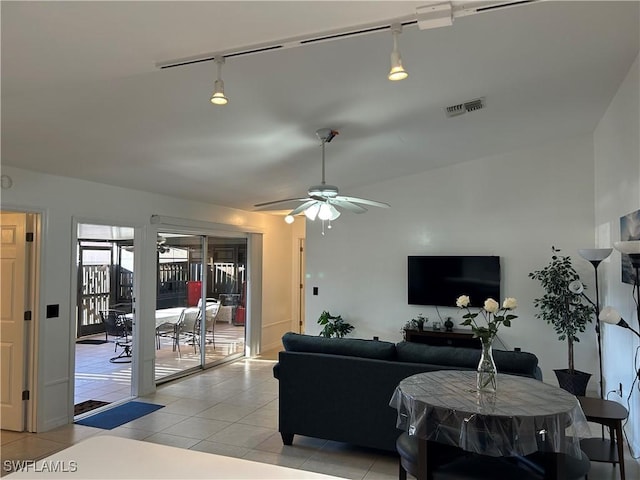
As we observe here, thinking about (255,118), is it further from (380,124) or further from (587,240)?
(587,240)

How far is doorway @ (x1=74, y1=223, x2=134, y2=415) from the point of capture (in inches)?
239

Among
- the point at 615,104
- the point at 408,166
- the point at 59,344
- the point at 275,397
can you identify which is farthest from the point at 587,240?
the point at 59,344

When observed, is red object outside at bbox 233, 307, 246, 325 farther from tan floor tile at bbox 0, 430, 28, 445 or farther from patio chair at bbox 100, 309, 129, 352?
tan floor tile at bbox 0, 430, 28, 445

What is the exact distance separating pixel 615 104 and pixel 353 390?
3.69m

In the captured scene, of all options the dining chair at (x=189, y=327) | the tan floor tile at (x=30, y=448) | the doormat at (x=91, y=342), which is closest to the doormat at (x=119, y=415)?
the tan floor tile at (x=30, y=448)

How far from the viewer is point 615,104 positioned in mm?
4352

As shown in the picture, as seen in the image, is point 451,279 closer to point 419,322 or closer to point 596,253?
point 419,322

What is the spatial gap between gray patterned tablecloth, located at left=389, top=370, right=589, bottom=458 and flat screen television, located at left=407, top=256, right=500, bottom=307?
3.36 meters

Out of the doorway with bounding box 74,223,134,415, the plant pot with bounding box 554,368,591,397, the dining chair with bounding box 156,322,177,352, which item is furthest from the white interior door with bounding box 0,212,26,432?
the plant pot with bounding box 554,368,591,397

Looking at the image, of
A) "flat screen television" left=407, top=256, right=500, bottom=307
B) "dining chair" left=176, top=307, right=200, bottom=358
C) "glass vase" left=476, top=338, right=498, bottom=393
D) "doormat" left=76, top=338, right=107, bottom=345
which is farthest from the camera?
"doormat" left=76, top=338, right=107, bottom=345

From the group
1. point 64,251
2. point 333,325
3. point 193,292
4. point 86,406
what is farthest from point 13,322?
point 333,325

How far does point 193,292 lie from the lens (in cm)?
659

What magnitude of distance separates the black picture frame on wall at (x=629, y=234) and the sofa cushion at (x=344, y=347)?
6.50 feet

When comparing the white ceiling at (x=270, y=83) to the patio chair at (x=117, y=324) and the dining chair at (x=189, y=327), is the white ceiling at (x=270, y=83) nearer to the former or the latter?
the dining chair at (x=189, y=327)
